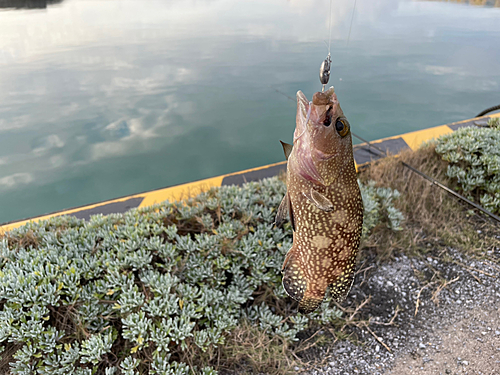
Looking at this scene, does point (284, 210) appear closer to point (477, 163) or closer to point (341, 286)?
point (341, 286)

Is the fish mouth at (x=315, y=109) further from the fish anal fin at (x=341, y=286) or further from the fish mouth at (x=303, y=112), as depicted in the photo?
the fish anal fin at (x=341, y=286)

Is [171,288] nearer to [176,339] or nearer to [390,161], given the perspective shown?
[176,339]

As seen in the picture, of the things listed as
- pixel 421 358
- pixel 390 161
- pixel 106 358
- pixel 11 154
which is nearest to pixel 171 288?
pixel 106 358

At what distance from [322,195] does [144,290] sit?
6.30ft

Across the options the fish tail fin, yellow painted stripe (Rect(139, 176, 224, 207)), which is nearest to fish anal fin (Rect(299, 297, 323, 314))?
the fish tail fin

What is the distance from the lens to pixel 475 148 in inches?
143

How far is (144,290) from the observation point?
7.55 feet

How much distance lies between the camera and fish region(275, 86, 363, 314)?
2.89 ft

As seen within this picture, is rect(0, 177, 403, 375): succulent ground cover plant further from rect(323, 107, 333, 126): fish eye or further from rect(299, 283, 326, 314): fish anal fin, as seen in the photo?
rect(323, 107, 333, 126): fish eye

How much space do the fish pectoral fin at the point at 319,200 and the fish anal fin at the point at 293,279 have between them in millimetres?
235

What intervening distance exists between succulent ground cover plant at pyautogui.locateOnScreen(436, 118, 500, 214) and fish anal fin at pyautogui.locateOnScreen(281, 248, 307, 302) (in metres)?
3.57

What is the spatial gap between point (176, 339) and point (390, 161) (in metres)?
3.28

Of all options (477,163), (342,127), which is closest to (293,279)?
(342,127)

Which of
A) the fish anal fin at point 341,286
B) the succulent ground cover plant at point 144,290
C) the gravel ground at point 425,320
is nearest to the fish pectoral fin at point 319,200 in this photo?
the fish anal fin at point 341,286
